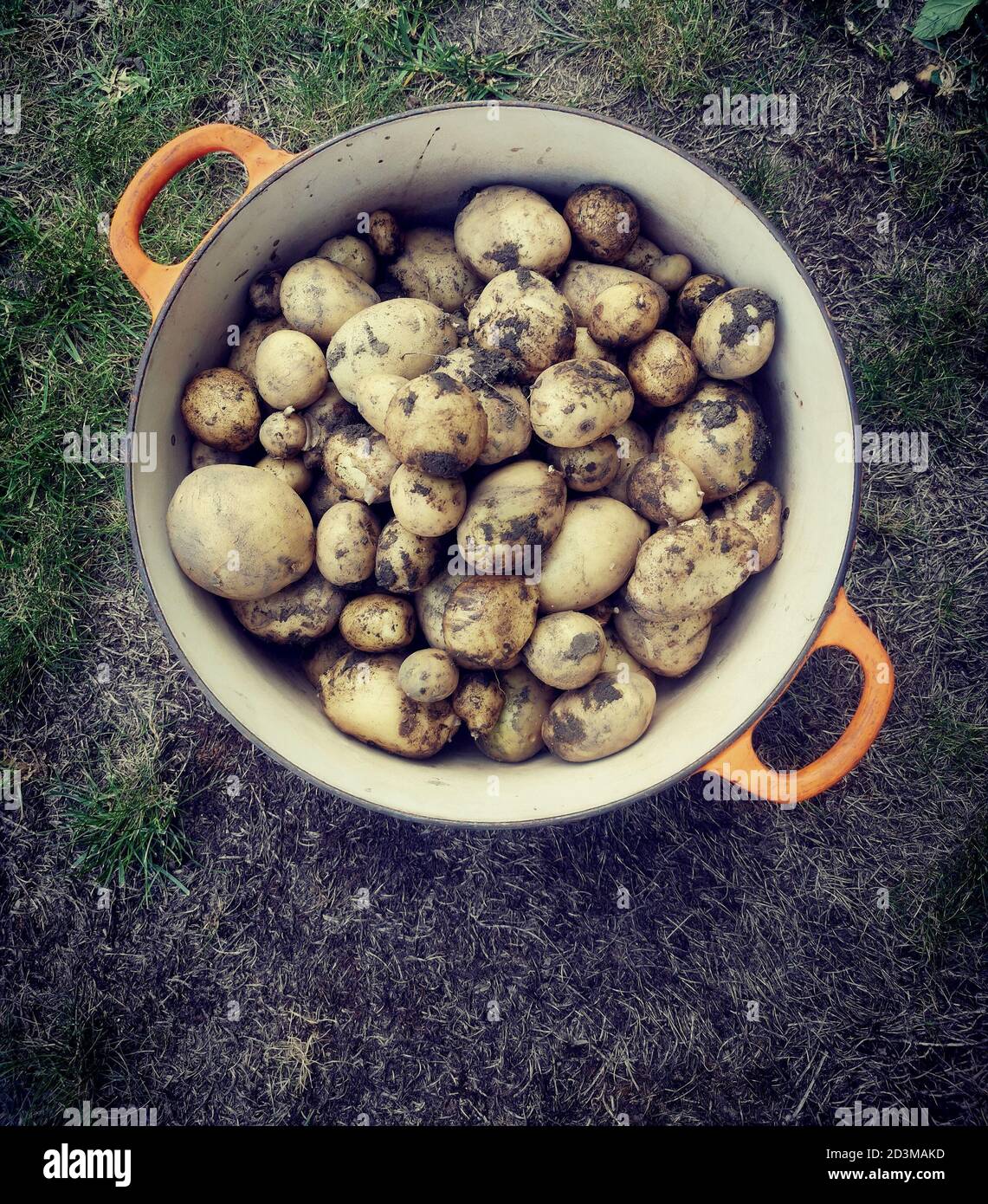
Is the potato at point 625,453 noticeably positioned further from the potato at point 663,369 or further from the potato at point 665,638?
the potato at point 665,638

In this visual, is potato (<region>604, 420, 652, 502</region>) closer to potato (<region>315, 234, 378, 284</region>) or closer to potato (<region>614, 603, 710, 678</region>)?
potato (<region>614, 603, 710, 678</region>)

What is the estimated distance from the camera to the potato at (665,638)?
160cm

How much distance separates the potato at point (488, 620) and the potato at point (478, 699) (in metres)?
0.05

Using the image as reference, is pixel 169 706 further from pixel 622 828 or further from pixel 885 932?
pixel 885 932

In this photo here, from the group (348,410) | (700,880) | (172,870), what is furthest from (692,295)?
(172,870)

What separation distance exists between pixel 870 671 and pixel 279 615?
1.09 metres

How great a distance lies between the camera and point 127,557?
83.0 inches

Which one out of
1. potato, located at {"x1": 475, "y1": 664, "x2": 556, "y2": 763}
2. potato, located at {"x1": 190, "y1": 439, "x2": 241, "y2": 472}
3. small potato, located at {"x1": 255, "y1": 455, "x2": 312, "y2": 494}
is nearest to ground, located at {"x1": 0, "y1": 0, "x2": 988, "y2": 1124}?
potato, located at {"x1": 475, "y1": 664, "x2": 556, "y2": 763}

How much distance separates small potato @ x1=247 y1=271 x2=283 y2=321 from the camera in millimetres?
1699

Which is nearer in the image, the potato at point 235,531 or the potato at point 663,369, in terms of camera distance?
the potato at point 235,531

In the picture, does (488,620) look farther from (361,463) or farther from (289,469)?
(289,469)

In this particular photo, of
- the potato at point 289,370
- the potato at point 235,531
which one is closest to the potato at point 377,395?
the potato at point 289,370
